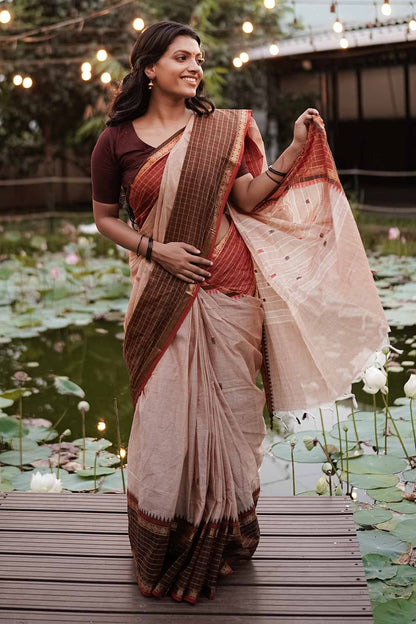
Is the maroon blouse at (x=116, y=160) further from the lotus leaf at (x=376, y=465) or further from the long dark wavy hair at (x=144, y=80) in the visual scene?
the lotus leaf at (x=376, y=465)

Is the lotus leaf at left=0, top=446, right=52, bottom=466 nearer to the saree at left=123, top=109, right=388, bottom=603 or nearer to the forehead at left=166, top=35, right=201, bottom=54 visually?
the saree at left=123, top=109, right=388, bottom=603

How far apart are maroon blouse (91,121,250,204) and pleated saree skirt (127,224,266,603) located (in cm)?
33

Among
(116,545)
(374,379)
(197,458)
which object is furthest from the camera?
(374,379)

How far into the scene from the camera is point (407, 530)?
295cm

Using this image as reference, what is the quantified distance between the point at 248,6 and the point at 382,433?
11.4 m

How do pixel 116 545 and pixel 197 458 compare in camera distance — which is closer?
pixel 197 458

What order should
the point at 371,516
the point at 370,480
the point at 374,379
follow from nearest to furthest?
the point at 371,516 → the point at 374,379 → the point at 370,480

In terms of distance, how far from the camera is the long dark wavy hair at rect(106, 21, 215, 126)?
2230 millimetres

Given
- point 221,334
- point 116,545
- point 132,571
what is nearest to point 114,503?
point 116,545

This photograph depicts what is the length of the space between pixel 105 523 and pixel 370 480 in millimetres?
1272

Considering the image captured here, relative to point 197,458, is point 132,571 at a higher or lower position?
lower

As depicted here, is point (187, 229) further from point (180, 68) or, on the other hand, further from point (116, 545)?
point (116, 545)

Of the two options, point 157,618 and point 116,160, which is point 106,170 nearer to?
point 116,160

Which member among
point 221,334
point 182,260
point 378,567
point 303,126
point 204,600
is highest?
point 303,126
